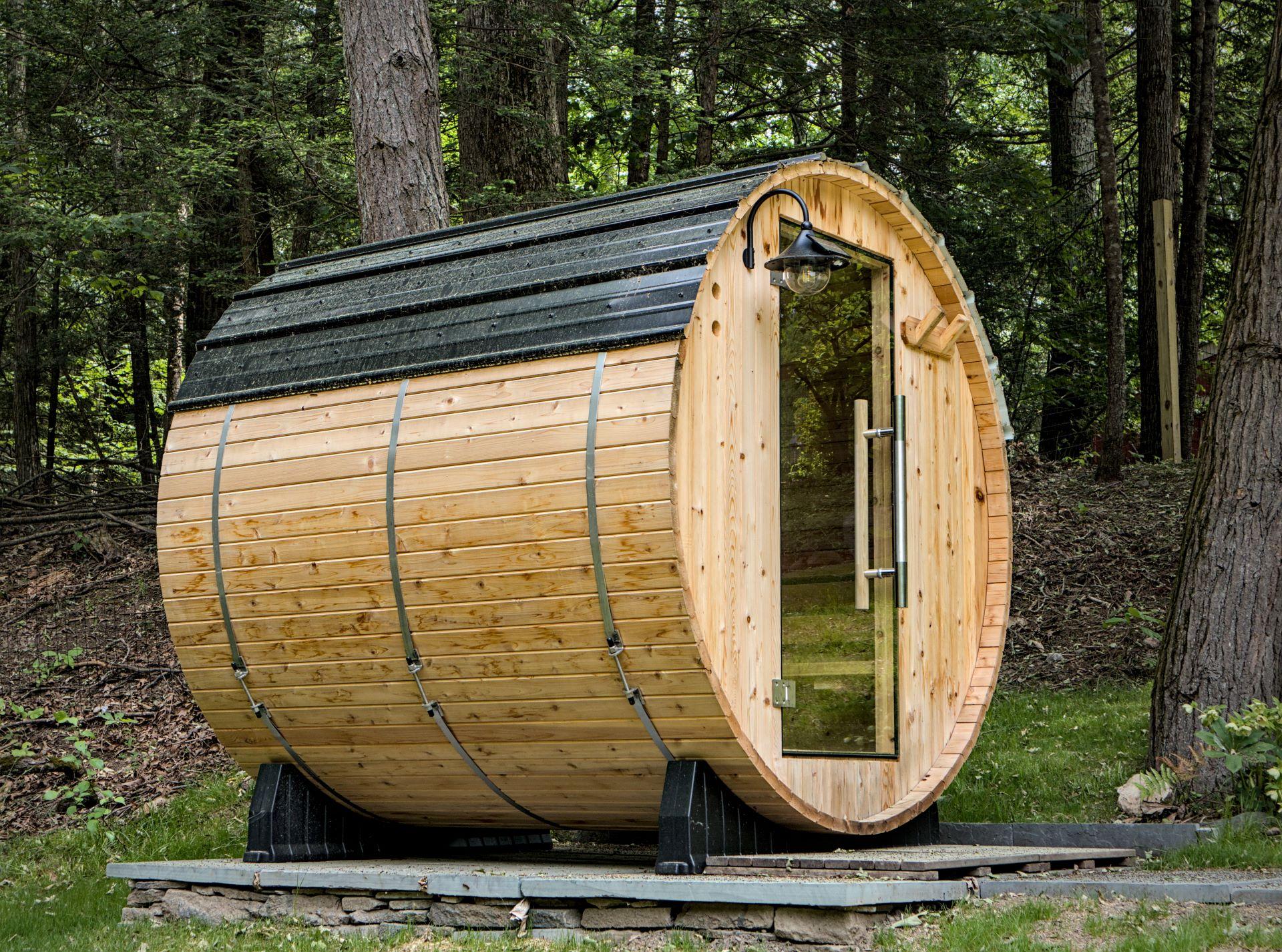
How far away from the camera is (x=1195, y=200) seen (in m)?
13.2

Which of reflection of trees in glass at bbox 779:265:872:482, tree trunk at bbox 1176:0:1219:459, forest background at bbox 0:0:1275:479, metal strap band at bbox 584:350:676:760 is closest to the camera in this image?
metal strap band at bbox 584:350:676:760

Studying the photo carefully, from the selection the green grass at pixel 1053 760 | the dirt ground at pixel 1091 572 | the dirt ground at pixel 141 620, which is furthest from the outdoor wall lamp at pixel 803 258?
the dirt ground at pixel 141 620

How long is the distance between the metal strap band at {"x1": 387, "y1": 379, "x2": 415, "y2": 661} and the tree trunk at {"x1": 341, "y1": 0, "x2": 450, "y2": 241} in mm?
3433

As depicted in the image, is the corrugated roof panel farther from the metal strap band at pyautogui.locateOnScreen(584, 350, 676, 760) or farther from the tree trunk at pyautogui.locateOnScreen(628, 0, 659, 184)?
the tree trunk at pyautogui.locateOnScreen(628, 0, 659, 184)

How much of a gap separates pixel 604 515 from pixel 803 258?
135cm

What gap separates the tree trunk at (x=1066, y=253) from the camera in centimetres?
1470

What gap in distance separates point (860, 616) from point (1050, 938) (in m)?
2.28

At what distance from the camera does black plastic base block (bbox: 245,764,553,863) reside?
6176mm

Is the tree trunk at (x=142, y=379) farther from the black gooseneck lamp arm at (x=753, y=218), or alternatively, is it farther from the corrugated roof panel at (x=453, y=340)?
the black gooseneck lamp arm at (x=753, y=218)

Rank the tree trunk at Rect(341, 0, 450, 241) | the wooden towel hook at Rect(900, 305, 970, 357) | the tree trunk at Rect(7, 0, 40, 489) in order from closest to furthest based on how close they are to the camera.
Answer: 1. the wooden towel hook at Rect(900, 305, 970, 357)
2. the tree trunk at Rect(341, 0, 450, 241)
3. the tree trunk at Rect(7, 0, 40, 489)

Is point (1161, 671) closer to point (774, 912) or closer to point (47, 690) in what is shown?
point (774, 912)

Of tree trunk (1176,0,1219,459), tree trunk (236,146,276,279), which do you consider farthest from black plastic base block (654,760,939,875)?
tree trunk (1176,0,1219,459)

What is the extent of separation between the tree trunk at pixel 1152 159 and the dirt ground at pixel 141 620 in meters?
0.98

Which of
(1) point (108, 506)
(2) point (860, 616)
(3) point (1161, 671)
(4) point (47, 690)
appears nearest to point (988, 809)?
(3) point (1161, 671)
